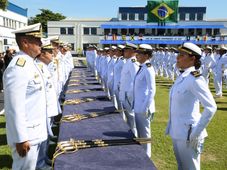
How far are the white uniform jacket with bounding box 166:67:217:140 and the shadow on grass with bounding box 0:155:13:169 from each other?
295cm

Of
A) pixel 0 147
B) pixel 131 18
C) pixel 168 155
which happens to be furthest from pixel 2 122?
pixel 131 18

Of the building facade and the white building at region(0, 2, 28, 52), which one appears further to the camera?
the building facade

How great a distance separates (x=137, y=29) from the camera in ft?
190

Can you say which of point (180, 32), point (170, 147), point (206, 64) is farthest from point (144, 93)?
point (180, 32)

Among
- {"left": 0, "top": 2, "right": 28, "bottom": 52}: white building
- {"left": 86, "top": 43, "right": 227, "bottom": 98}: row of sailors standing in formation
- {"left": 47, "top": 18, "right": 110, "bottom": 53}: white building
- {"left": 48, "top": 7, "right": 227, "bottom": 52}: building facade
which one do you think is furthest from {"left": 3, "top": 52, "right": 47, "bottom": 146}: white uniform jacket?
{"left": 47, "top": 18, "right": 110, "bottom": 53}: white building

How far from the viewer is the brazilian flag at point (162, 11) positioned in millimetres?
45156

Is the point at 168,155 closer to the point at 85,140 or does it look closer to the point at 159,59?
the point at 85,140

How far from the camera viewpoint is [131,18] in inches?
2376

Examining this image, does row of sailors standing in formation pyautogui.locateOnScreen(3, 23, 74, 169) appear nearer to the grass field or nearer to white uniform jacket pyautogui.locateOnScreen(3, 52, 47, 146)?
white uniform jacket pyautogui.locateOnScreen(3, 52, 47, 146)

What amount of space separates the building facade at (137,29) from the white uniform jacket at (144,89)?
4895 centimetres

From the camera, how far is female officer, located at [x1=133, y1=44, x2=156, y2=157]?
537 centimetres

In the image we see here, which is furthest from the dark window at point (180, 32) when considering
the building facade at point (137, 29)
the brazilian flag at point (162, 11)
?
the brazilian flag at point (162, 11)

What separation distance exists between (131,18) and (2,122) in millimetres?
53710

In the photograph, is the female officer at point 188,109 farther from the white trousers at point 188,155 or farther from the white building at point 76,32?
the white building at point 76,32
